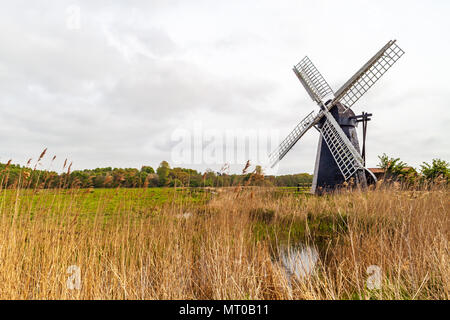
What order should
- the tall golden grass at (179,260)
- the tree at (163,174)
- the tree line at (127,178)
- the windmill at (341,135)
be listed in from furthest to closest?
1. the windmill at (341,135)
2. the tree at (163,174)
3. the tree line at (127,178)
4. the tall golden grass at (179,260)

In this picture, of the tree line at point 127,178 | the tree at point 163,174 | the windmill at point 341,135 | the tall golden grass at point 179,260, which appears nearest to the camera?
the tall golden grass at point 179,260

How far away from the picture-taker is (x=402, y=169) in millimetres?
18609

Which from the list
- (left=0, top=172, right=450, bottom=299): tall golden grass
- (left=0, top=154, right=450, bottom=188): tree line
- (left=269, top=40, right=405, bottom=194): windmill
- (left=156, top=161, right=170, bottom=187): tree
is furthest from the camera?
(left=269, top=40, right=405, bottom=194): windmill

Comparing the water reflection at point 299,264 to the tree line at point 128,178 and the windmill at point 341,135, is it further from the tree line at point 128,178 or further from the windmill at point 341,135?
the windmill at point 341,135

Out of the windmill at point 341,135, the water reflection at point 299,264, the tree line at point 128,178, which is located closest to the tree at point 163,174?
the tree line at point 128,178

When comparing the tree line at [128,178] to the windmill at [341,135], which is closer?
the tree line at [128,178]

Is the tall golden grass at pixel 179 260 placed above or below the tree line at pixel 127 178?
below

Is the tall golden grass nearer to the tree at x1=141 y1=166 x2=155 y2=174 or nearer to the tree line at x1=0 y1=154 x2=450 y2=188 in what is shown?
the tree line at x1=0 y1=154 x2=450 y2=188

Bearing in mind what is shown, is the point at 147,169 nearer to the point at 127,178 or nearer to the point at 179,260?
the point at 127,178

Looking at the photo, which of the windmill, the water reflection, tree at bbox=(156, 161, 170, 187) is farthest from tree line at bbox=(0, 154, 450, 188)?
the windmill

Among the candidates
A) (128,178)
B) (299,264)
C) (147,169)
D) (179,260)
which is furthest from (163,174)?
(299,264)

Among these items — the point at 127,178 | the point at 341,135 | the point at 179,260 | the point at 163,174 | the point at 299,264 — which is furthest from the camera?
the point at 341,135

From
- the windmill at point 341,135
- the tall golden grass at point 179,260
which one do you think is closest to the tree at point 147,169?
the tall golden grass at point 179,260
